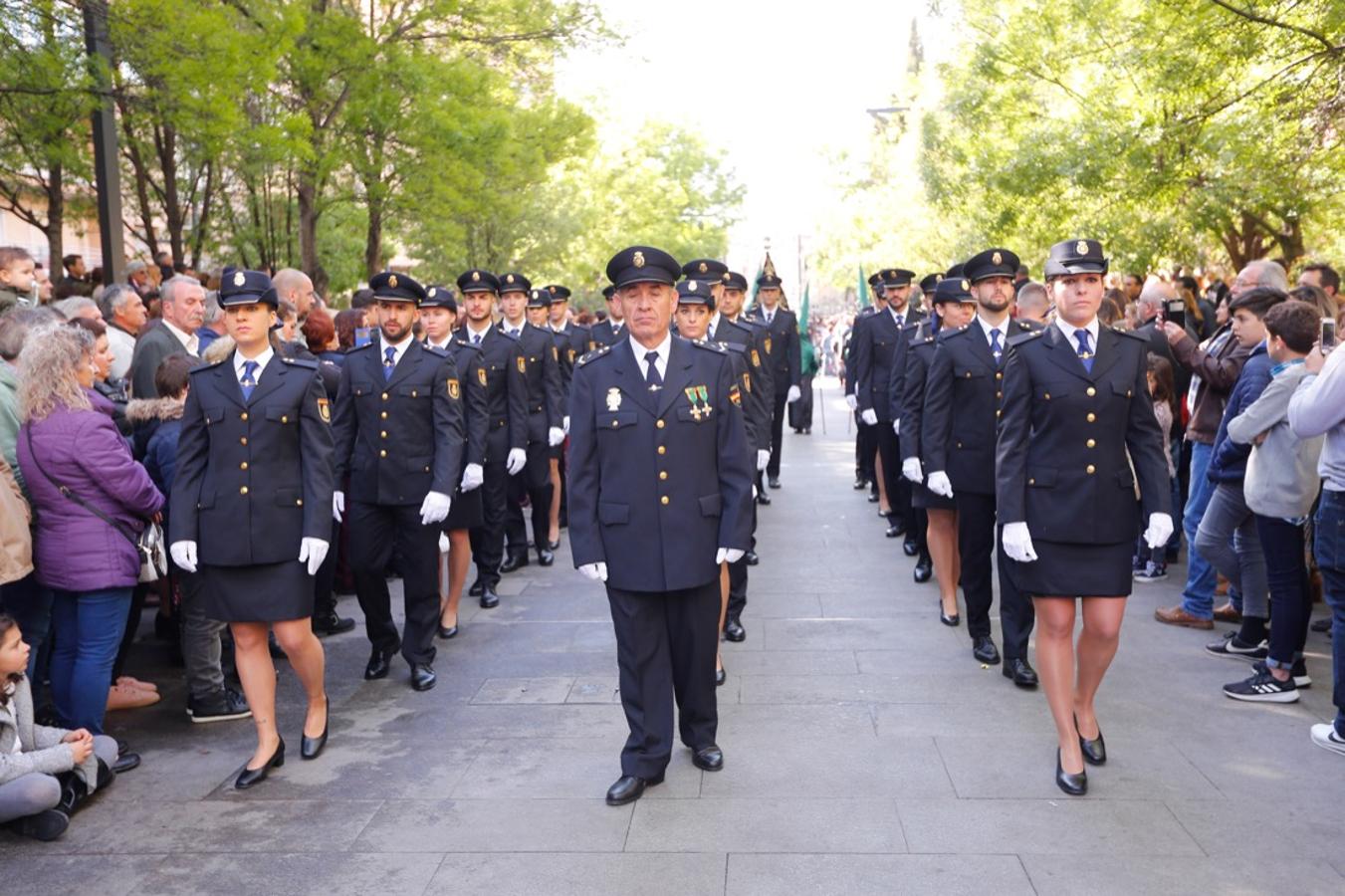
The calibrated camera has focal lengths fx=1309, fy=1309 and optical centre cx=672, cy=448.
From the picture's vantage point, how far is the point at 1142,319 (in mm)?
10016

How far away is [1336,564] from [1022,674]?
5.73 feet

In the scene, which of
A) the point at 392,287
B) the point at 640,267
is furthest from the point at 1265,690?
the point at 392,287

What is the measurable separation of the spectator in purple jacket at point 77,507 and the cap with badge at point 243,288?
757mm

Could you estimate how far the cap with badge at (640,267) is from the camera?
17.8 ft

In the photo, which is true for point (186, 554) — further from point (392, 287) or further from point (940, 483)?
point (940, 483)

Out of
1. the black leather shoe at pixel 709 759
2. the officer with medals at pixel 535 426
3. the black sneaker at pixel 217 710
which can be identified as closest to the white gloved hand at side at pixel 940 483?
the black leather shoe at pixel 709 759

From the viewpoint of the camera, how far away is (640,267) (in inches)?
214

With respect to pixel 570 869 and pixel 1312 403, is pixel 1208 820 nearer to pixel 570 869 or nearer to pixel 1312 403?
pixel 1312 403

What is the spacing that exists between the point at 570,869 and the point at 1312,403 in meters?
3.80

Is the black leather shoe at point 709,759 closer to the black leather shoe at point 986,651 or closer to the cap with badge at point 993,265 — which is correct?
the black leather shoe at point 986,651

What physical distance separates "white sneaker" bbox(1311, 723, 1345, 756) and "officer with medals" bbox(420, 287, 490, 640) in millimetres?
4683

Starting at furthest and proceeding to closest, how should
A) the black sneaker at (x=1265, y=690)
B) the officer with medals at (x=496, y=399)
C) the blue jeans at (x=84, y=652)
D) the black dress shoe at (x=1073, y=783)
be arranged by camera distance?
the officer with medals at (x=496, y=399) → the black sneaker at (x=1265, y=690) → the blue jeans at (x=84, y=652) → the black dress shoe at (x=1073, y=783)

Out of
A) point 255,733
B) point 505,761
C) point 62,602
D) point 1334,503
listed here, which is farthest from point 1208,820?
point 62,602

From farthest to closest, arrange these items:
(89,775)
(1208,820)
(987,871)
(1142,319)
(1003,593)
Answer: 1. (1142,319)
2. (1003,593)
3. (89,775)
4. (1208,820)
5. (987,871)
